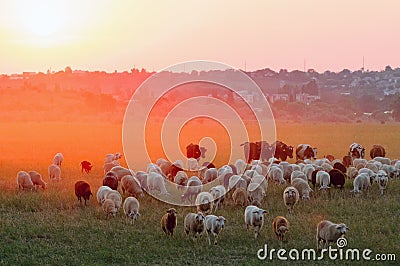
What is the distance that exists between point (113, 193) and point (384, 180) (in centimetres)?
935

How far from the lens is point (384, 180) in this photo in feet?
64.3

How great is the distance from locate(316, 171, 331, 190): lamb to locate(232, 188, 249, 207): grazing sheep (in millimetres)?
3435

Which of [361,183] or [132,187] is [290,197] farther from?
[132,187]

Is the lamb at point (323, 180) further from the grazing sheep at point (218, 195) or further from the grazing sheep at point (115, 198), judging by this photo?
→ the grazing sheep at point (115, 198)

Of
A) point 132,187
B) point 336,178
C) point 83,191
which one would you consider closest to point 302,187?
point 336,178

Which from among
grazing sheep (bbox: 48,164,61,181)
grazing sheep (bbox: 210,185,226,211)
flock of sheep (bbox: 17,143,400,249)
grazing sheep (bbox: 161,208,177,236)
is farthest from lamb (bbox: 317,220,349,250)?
grazing sheep (bbox: 48,164,61,181)

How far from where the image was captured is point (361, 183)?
759 inches

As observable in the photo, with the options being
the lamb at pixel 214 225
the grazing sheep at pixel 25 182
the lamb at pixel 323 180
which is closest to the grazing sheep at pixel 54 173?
the grazing sheep at pixel 25 182

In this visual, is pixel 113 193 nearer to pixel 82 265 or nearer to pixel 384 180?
pixel 82 265

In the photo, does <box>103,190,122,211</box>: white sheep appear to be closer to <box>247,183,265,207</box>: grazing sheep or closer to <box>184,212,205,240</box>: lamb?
<box>184,212,205,240</box>: lamb

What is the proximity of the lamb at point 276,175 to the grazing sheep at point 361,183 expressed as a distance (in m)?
2.85

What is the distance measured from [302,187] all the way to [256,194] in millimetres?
1636

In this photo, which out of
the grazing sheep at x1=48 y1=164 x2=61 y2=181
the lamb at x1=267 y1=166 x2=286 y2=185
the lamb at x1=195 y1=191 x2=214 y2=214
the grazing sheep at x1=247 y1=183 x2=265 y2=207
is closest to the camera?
the lamb at x1=195 y1=191 x2=214 y2=214

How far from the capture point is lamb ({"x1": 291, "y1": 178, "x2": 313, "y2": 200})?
59.4 ft
